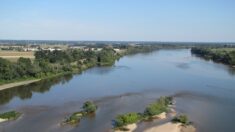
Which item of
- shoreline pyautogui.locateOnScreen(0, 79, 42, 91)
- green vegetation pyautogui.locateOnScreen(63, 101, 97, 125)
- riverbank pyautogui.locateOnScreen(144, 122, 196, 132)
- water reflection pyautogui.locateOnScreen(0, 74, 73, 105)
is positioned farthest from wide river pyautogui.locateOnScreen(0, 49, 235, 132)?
shoreline pyautogui.locateOnScreen(0, 79, 42, 91)

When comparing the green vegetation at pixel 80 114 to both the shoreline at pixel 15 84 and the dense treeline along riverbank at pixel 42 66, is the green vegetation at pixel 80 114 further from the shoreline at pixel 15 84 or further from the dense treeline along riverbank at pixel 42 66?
the dense treeline along riverbank at pixel 42 66

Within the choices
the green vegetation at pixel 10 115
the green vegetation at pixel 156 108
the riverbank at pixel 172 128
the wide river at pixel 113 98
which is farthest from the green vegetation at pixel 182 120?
the green vegetation at pixel 10 115

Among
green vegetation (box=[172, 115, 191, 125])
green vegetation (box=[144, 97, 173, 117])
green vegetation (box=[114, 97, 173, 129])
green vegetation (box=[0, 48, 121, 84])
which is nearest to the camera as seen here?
green vegetation (box=[114, 97, 173, 129])

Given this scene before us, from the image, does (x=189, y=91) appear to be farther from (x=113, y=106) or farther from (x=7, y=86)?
(x=7, y=86)

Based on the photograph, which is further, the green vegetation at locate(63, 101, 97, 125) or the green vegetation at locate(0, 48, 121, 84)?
the green vegetation at locate(0, 48, 121, 84)

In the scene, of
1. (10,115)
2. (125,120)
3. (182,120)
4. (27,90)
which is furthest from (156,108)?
(27,90)

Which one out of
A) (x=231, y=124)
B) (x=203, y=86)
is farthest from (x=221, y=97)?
(x=231, y=124)

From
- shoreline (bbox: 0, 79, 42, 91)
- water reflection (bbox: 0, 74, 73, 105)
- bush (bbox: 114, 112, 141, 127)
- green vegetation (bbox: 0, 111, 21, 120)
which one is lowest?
water reflection (bbox: 0, 74, 73, 105)

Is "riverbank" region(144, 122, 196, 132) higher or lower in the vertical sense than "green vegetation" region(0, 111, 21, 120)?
higher

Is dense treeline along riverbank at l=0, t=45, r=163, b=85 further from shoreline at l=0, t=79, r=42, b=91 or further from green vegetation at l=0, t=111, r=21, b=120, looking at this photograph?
green vegetation at l=0, t=111, r=21, b=120

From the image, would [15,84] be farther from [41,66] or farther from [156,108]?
[156,108]
